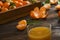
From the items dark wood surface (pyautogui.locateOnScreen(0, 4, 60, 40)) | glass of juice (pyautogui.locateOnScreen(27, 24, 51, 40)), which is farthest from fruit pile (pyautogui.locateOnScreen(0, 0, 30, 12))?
glass of juice (pyautogui.locateOnScreen(27, 24, 51, 40))

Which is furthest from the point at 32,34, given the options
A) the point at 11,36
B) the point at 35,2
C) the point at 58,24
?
the point at 35,2

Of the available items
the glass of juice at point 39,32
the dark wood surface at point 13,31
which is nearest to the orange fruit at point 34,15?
the dark wood surface at point 13,31

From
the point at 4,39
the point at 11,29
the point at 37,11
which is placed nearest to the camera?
the point at 4,39

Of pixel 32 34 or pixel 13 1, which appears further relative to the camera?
pixel 13 1

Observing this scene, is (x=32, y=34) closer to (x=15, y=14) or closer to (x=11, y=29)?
(x=11, y=29)

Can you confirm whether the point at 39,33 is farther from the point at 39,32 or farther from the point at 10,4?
the point at 10,4

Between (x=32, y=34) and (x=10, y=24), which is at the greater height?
(x=32, y=34)

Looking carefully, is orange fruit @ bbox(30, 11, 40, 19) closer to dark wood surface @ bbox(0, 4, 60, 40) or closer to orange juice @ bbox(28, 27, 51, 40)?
dark wood surface @ bbox(0, 4, 60, 40)

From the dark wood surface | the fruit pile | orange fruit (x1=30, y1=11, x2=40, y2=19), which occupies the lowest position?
the dark wood surface

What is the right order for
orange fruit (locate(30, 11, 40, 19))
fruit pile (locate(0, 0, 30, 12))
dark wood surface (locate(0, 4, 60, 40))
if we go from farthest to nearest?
fruit pile (locate(0, 0, 30, 12)) → orange fruit (locate(30, 11, 40, 19)) → dark wood surface (locate(0, 4, 60, 40))
